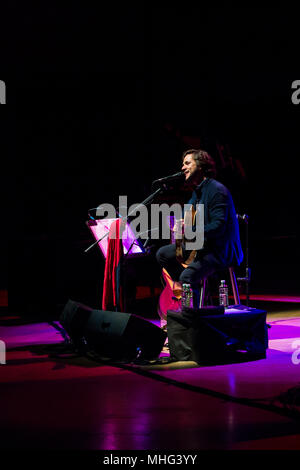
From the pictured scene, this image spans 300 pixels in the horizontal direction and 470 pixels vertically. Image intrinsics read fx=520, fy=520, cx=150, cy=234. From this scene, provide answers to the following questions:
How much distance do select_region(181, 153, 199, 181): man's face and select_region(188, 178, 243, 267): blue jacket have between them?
17 cm

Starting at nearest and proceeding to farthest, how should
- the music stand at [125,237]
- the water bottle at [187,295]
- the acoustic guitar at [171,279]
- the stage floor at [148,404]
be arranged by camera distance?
the stage floor at [148,404] → the water bottle at [187,295] → the acoustic guitar at [171,279] → the music stand at [125,237]

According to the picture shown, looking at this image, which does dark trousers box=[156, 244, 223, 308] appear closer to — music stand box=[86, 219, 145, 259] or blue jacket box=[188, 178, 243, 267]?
blue jacket box=[188, 178, 243, 267]

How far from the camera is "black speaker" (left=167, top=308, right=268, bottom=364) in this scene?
11.9ft

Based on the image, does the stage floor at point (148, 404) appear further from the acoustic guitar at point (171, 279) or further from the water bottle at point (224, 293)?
the acoustic guitar at point (171, 279)

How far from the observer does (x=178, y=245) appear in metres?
4.17

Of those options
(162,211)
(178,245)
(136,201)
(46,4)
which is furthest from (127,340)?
(136,201)


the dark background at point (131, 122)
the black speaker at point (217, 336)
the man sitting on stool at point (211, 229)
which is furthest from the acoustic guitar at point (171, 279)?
the dark background at point (131, 122)

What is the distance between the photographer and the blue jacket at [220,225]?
13.1 ft

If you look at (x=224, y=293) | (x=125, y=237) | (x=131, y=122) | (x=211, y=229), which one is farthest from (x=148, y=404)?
(x=131, y=122)

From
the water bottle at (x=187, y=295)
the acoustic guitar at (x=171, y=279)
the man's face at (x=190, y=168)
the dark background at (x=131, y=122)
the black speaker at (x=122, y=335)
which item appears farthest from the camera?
the dark background at (x=131, y=122)

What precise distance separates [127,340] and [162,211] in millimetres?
4879

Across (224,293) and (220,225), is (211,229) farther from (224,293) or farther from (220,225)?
(224,293)

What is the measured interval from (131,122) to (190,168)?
5120mm

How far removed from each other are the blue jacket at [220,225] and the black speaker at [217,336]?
0.48m
